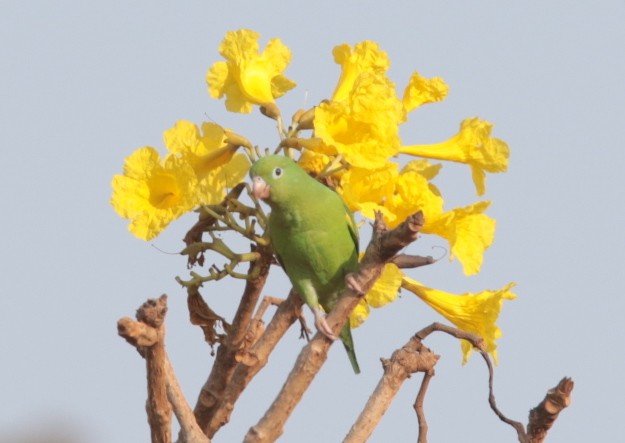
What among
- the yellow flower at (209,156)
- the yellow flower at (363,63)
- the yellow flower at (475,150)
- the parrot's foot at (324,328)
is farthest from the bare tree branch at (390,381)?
the yellow flower at (363,63)

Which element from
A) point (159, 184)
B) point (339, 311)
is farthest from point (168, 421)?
point (159, 184)

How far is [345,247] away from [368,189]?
0.21 metres

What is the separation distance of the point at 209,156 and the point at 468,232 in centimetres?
78

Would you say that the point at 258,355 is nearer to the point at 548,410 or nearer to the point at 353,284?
the point at 353,284

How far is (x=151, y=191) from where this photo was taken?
2.92 meters

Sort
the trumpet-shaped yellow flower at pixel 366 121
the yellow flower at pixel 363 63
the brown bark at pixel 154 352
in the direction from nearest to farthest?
the brown bark at pixel 154 352 < the trumpet-shaped yellow flower at pixel 366 121 < the yellow flower at pixel 363 63

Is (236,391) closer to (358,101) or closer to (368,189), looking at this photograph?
(368,189)

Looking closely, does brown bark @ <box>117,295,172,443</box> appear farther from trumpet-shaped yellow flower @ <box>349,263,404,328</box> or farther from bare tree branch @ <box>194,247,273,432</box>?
trumpet-shaped yellow flower @ <box>349,263,404,328</box>

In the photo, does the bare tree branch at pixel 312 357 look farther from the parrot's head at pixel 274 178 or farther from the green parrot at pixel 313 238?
the parrot's head at pixel 274 178

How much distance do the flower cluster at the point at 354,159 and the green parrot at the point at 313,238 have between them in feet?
0.25

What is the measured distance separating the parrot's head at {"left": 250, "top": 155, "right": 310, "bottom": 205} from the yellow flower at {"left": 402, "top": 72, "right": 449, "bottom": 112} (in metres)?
0.44

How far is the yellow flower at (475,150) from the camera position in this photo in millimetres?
2926

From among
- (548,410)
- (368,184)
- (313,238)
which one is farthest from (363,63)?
(548,410)

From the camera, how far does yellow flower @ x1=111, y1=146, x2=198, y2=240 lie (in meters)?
2.86
